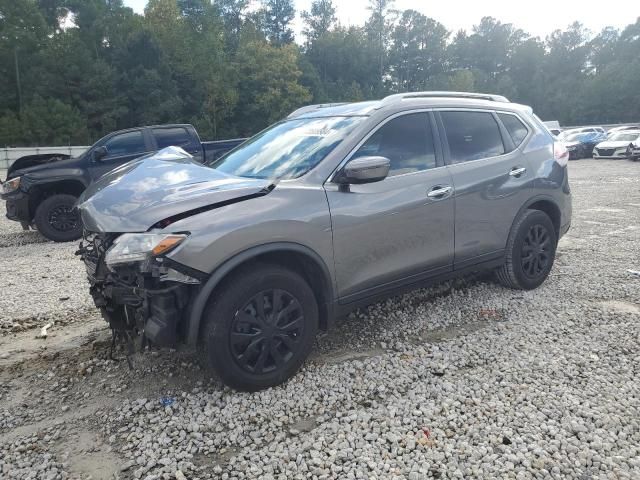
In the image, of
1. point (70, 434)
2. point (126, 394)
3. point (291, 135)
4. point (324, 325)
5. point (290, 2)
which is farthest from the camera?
point (290, 2)

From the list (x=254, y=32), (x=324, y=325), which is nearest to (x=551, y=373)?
(x=324, y=325)

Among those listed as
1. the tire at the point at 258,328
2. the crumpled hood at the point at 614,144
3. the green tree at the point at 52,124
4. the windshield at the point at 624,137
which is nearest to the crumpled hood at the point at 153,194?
the tire at the point at 258,328

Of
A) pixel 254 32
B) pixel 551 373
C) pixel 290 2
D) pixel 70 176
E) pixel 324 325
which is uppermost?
pixel 290 2

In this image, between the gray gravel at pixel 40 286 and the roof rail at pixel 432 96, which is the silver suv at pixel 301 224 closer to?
the roof rail at pixel 432 96

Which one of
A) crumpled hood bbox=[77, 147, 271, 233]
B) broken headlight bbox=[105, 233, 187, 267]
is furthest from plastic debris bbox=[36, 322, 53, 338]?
broken headlight bbox=[105, 233, 187, 267]

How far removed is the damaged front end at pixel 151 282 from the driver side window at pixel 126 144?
21.9 ft

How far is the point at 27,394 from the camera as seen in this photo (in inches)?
119

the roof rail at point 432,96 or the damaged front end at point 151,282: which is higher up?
the roof rail at point 432,96

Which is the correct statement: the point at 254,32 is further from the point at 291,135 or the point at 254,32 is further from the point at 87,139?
the point at 291,135

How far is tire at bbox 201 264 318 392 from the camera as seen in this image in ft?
8.73

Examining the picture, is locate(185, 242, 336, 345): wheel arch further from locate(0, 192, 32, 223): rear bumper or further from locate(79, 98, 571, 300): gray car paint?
locate(0, 192, 32, 223): rear bumper

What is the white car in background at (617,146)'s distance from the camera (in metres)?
21.6

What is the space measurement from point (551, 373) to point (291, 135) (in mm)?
2598

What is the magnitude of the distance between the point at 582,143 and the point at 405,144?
25839 millimetres
